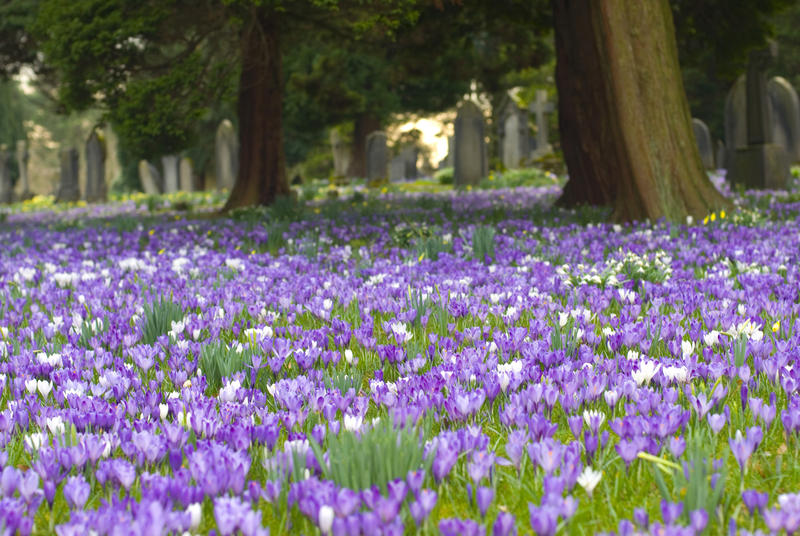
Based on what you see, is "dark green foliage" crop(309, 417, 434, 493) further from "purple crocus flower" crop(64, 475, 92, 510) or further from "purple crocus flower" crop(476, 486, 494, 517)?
"purple crocus flower" crop(64, 475, 92, 510)

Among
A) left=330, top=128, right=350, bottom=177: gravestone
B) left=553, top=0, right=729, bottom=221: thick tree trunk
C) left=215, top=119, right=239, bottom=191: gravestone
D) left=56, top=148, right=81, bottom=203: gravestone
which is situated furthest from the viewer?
left=330, top=128, right=350, bottom=177: gravestone

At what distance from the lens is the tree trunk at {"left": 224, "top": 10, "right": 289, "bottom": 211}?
42.6 ft

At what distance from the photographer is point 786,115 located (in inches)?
904

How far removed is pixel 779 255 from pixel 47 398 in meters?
4.89

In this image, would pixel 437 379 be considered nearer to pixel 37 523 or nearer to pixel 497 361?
pixel 497 361

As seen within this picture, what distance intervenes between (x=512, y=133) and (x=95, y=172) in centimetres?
1495

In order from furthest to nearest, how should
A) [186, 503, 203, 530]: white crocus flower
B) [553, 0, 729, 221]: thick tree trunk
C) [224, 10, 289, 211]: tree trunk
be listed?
[224, 10, 289, 211]: tree trunk → [553, 0, 729, 221]: thick tree trunk → [186, 503, 203, 530]: white crocus flower

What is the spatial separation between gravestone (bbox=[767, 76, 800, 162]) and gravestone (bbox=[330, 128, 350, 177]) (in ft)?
69.5

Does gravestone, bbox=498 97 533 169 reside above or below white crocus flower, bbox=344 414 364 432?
above

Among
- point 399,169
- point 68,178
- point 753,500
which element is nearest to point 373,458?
point 753,500

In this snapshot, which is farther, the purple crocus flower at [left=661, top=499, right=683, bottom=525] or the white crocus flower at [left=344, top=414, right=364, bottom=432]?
the white crocus flower at [left=344, top=414, right=364, bottom=432]

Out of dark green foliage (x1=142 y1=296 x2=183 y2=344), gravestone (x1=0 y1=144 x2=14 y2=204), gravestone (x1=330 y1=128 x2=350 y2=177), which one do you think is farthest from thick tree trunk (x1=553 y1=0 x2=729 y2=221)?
gravestone (x1=330 y1=128 x2=350 y2=177)

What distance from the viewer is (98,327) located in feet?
12.7

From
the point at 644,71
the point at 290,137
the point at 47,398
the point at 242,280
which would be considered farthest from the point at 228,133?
the point at 47,398
